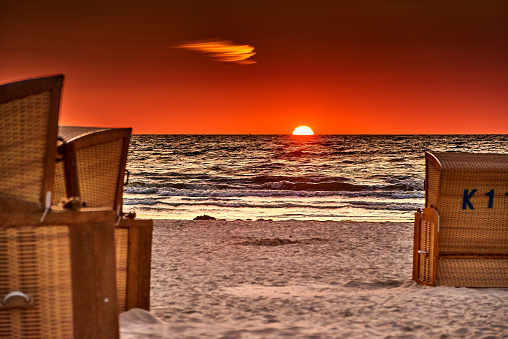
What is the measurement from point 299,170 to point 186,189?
14457mm

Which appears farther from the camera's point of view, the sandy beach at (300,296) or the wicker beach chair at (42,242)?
the sandy beach at (300,296)

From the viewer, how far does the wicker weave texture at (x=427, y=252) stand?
20.3 feet

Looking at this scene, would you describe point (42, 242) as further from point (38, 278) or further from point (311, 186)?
point (311, 186)

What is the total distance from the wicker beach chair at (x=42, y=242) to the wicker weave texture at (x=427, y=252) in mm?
4301

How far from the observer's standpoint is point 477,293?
600 cm

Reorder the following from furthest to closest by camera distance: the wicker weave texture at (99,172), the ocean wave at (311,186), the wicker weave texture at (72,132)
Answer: the ocean wave at (311,186)
the wicker weave texture at (72,132)
the wicker weave texture at (99,172)

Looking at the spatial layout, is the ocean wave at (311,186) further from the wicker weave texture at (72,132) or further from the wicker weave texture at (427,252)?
the wicker weave texture at (72,132)

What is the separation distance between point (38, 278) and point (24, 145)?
1.92 feet

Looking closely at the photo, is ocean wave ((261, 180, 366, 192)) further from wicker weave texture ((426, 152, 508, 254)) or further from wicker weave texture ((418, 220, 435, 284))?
wicker weave texture ((426, 152, 508, 254))

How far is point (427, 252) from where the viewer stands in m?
6.27

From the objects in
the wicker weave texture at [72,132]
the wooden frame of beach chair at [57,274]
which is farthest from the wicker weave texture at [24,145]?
the wicker weave texture at [72,132]

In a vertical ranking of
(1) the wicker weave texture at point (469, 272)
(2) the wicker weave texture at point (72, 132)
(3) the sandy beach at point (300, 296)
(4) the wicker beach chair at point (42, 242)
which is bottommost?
(3) the sandy beach at point (300, 296)

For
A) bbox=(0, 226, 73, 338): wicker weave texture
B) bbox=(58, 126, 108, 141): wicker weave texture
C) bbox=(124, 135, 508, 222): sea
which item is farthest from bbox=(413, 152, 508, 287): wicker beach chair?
bbox=(124, 135, 508, 222): sea

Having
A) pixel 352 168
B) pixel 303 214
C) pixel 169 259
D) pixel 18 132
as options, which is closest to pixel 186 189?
pixel 303 214
